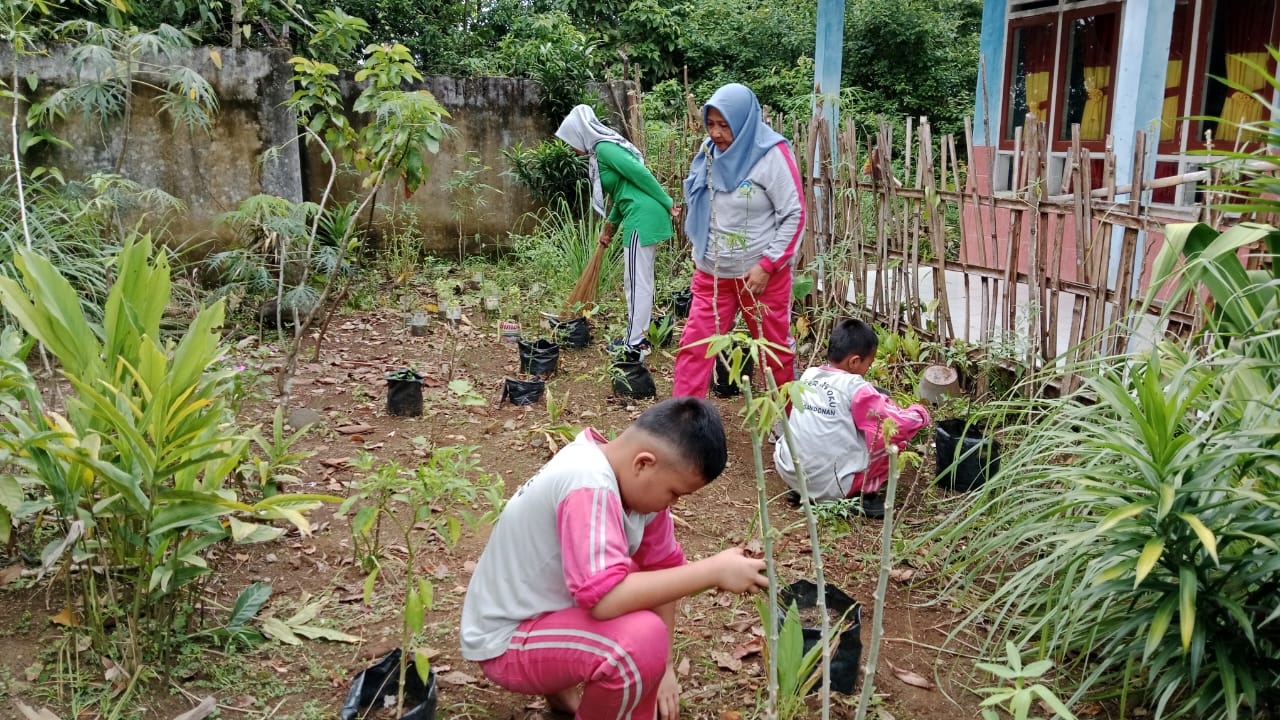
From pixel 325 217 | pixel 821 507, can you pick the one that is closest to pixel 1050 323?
pixel 821 507

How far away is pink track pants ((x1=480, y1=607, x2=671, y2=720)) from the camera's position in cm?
210

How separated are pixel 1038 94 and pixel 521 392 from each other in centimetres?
575

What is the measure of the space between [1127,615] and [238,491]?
108 inches

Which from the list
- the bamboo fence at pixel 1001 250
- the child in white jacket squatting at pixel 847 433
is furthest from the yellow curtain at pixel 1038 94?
the child in white jacket squatting at pixel 847 433

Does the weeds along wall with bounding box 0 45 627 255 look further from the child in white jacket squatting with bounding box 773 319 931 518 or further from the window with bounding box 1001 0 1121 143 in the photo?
the window with bounding box 1001 0 1121 143

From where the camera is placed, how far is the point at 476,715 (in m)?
2.46

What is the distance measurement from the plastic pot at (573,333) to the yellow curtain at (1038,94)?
4.73m

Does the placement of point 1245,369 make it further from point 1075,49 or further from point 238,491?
point 1075,49

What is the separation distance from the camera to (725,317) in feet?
14.8

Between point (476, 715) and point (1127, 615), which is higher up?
point (1127, 615)

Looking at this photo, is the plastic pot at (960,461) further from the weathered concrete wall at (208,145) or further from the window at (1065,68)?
the weathered concrete wall at (208,145)

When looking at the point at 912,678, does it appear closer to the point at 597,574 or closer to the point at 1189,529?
the point at 1189,529

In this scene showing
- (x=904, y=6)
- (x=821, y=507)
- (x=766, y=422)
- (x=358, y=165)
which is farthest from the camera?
(x=904, y=6)

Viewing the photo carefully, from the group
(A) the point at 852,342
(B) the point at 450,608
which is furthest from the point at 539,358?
(B) the point at 450,608
